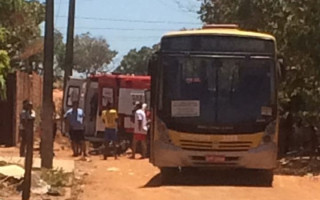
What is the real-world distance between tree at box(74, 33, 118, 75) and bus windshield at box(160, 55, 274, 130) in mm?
70944

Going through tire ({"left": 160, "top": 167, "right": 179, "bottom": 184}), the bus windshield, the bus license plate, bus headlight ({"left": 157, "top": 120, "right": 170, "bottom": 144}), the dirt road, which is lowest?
the dirt road

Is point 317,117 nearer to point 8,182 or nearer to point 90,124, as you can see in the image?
point 90,124

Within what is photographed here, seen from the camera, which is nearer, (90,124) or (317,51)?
(317,51)

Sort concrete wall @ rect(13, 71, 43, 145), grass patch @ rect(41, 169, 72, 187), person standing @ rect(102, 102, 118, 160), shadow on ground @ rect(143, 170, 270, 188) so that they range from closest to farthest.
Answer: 1. grass patch @ rect(41, 169, 72, 187)
2. shadow on ground @ rect(143, 170, 270, 188)
3. person standing @ rect(102, 102, 118, 160)
4. concrete wall @ rect(13, 71, 43, 145)

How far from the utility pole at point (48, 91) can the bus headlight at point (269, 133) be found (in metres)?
4.77

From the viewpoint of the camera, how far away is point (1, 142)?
2983cm

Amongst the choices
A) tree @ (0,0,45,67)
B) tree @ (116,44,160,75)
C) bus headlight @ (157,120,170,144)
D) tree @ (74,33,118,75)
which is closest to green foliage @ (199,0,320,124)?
bus headlight @ (157,120,170,144)

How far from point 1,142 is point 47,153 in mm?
10786

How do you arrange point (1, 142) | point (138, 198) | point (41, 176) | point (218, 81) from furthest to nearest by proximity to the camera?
1. point (1, 142)
2. point (218, 81)
3. point (41, 176)
4. point (138, 198)

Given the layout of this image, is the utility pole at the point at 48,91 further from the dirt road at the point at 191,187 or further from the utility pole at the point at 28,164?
the utility pole at the point at 28,164

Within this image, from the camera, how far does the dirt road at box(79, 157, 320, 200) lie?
1639cm

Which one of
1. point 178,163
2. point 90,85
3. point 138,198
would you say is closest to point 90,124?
point 90,85

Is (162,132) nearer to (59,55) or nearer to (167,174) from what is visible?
(167,174)

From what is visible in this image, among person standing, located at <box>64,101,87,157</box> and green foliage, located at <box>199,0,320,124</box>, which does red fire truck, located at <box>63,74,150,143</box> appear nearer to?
person standing, located at <box>64,101,87,157</box>
